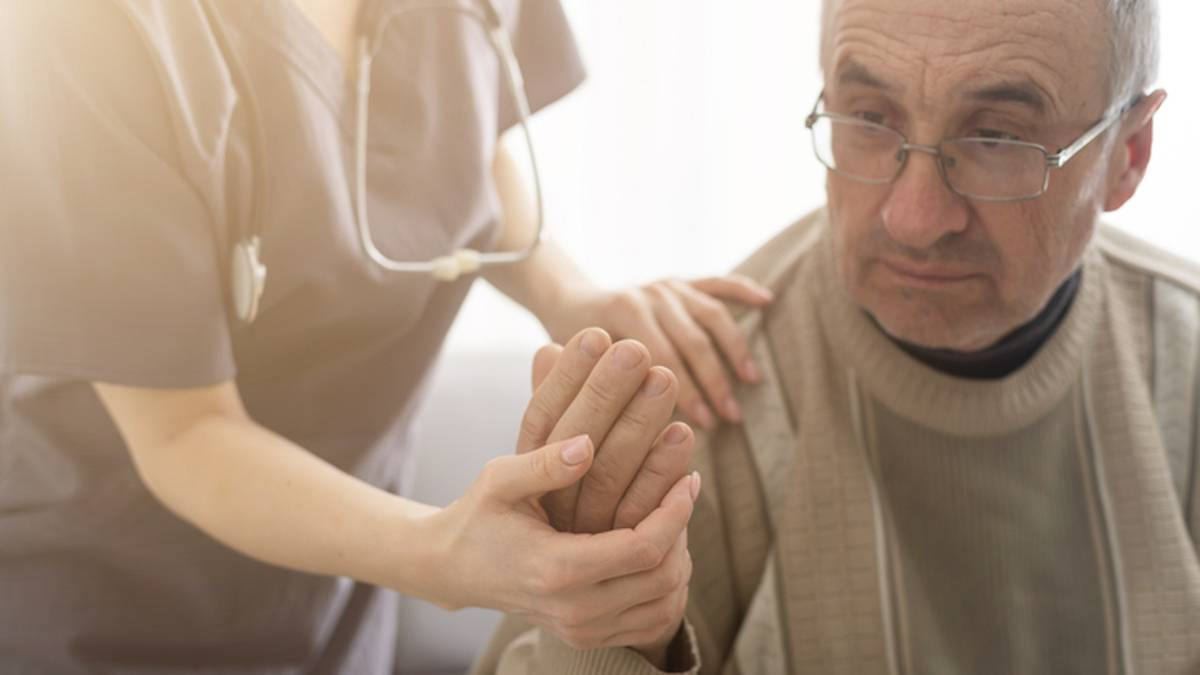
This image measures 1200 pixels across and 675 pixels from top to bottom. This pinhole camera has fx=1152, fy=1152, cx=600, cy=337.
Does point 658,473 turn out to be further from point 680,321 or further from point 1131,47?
point 1131,47

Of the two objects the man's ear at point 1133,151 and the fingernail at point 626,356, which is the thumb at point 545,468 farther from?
the man's ear at point 1133,151

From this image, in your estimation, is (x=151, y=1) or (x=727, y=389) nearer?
(x=151, y=1)

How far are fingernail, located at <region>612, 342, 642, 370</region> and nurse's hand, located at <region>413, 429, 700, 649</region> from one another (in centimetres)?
6

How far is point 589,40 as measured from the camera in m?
1.78

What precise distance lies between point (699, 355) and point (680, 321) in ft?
0.13

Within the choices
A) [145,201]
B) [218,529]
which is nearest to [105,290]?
[145,201]

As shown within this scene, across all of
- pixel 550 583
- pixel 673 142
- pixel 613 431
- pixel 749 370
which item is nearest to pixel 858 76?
pixel 749 370

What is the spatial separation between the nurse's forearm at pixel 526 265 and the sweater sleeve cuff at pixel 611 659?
15.7 inches

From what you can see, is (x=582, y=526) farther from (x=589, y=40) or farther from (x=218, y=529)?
(x=589, y=40)

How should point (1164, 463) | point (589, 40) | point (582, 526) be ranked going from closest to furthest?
1. point (582, 526)
2. point (1164, 463)
3. point (589, 40)

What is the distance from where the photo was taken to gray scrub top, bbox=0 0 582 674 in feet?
2.84

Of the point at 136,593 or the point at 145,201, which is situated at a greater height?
the point at 145,201

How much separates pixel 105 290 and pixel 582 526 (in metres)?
0.41

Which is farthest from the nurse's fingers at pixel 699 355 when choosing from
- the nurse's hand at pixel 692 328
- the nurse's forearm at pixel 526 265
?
the nurse's forearm at pixel 526 265
